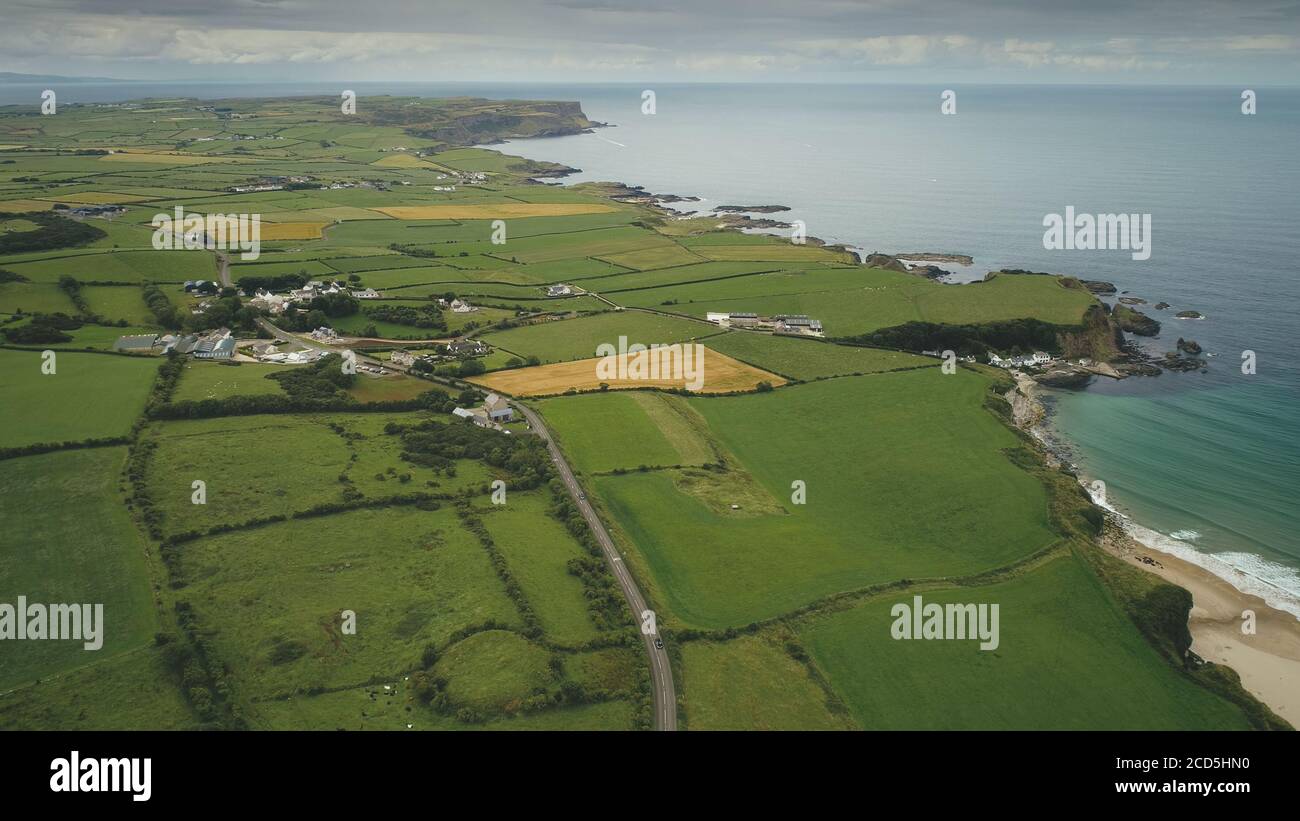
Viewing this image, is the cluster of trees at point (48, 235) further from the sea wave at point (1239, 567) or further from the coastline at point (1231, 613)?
the sea wave at point (1239, 567)

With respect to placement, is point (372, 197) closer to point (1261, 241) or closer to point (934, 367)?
point (934, 367)

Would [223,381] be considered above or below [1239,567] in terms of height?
above

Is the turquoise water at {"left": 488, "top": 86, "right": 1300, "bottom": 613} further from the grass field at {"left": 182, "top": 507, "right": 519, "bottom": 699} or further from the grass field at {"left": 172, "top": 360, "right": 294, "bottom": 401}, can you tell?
the grass field at {"left": 172, "top": 360, "right": 294, "bottom": 401}

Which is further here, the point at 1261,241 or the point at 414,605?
the point at 1261,241

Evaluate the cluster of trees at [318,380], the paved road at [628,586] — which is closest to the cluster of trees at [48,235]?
the cluster of trees at [318,380]

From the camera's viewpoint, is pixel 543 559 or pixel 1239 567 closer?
pixel 543 559

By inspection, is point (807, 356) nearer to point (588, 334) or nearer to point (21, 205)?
point (588, 334)

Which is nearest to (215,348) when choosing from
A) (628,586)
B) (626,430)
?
(626,430)

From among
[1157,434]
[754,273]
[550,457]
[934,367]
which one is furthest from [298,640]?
[754,273]
